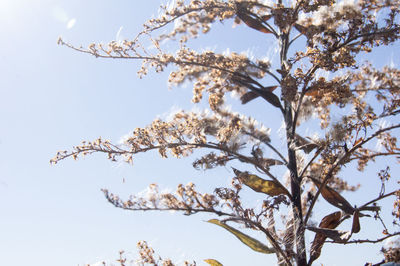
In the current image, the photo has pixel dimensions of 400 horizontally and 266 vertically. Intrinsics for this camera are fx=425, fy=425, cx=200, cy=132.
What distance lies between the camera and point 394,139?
655 cm

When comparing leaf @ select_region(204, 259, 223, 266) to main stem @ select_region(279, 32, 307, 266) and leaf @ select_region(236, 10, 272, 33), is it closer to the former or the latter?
main stem @ select_region(279, 32, 307, 266)

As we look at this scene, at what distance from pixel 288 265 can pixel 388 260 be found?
1.24 m

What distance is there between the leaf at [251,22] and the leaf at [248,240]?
11.5 feet

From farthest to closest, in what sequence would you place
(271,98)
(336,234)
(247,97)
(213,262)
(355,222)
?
(247,97) → (271,98) → (213,262) → (336,234) → (355,222)

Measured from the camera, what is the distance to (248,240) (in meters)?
5.82

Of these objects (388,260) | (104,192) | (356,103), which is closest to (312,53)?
(356,103)

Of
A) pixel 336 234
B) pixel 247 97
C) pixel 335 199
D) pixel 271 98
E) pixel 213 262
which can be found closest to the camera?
pixel 336 234

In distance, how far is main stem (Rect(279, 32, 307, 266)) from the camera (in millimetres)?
5738

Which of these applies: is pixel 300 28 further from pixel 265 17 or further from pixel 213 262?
pixel 213 262

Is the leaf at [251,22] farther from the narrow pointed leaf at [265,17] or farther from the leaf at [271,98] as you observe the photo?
the leaf at [271,98]

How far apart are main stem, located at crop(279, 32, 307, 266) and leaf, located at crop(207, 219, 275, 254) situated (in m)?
0.39

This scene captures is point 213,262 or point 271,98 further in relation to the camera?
point 271,98

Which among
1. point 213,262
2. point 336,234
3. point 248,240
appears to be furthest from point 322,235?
point 213,262

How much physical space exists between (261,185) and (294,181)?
0.54 m
